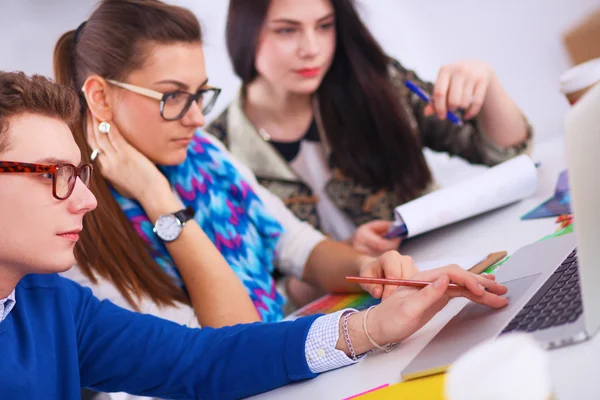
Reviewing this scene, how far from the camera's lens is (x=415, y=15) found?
110 inches

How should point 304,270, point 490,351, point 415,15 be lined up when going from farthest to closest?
point 415,15 → point 304,270 → point 490,351

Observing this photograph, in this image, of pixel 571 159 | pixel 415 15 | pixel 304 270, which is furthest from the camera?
pixel 415 15

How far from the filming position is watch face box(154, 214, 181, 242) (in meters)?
1.29

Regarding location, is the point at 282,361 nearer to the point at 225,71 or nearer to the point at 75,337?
the point at 75,337

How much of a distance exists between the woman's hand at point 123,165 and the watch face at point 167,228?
54mm

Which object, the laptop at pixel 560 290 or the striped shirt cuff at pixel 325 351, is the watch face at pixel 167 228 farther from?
the laptop at pixel 560 290

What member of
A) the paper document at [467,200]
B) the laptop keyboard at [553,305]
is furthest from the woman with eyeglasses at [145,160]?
the laptop keyboard at [553,305]

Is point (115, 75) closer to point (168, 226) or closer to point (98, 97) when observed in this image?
point (98, 97)

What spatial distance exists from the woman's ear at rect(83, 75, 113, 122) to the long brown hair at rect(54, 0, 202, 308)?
0.5 inches

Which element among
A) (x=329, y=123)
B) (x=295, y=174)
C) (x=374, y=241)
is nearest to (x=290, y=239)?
(x=374, y=241)

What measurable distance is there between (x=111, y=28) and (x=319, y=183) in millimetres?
796

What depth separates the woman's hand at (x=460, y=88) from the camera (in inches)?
64.2

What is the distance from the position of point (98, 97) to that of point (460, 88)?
0.83 m

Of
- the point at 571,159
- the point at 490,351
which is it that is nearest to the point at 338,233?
the point at 571,159
